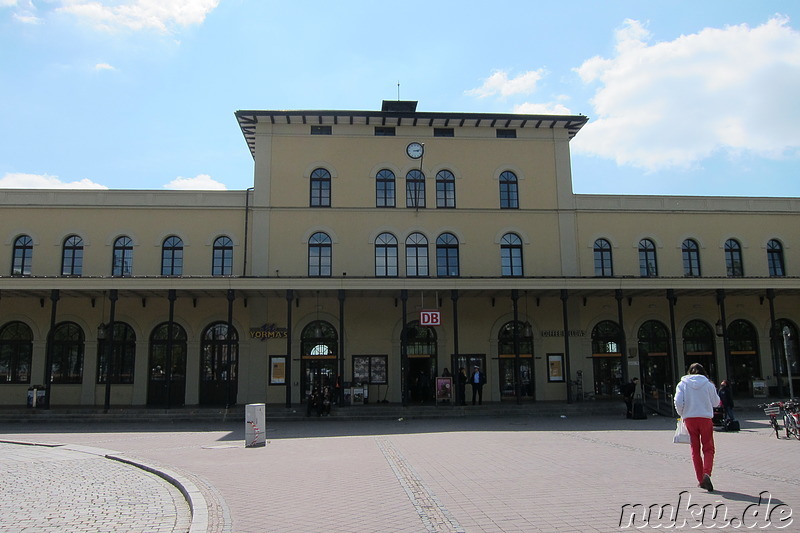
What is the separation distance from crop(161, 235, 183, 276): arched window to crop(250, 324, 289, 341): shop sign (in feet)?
12.2

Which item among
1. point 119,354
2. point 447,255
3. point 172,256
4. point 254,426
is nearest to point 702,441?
point 254,426

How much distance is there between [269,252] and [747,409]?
17317 millimetres

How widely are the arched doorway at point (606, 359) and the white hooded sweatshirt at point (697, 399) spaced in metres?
16.6

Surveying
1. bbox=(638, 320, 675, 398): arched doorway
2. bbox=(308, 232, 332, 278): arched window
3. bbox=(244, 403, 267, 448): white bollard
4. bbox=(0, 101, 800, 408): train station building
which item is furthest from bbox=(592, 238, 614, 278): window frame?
bbox=(244, 403, 267, 448): white bollard

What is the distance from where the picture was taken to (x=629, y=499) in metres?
7.05

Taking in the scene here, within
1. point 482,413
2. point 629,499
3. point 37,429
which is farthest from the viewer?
point 482,413

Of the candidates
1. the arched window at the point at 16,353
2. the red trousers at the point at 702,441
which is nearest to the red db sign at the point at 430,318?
the red trousers at the point at 702,441

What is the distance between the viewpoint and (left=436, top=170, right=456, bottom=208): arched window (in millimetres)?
24719

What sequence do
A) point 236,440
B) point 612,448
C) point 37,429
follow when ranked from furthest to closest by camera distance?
1. point 37,429
2. point 236,440
3. point 612,448

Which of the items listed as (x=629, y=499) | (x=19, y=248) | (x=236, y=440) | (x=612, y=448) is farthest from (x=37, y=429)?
(x=629, y=499)

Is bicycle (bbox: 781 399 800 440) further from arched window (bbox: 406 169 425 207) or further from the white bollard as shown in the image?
arched window (bbox: 406 169 425 207)

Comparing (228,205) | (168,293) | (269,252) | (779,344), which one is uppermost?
(228,205)

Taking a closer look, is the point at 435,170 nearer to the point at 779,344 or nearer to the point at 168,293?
the point at 168,293

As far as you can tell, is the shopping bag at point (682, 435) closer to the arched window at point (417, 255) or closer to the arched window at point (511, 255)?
the arched window at point (417, 255)
